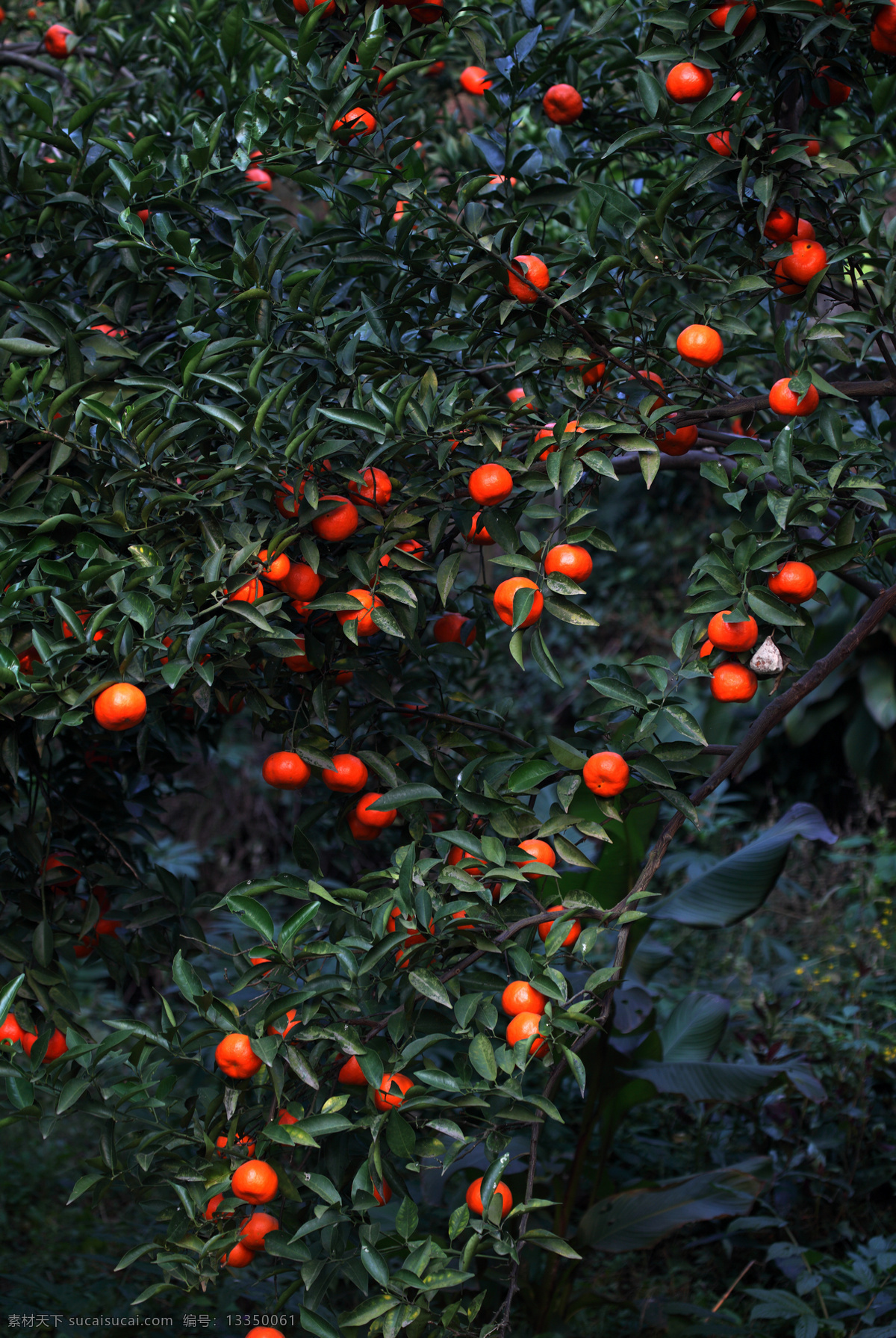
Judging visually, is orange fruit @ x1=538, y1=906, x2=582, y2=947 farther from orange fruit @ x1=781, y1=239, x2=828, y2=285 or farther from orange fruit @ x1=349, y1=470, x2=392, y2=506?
orange fruit @ x1=781, y1=239, x2=828, y2=285

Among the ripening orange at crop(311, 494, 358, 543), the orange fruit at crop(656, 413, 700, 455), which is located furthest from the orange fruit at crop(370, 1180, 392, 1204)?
the orange fruit at crop(656, 413, 700, 455)

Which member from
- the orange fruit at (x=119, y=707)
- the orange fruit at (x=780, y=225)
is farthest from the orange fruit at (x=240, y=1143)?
the orange fruit at (x=780, y=225)

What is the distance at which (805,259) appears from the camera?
1.58 meters

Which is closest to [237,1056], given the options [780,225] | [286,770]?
[286,770]

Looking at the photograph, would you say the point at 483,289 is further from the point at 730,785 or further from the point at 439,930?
the point at 730,785

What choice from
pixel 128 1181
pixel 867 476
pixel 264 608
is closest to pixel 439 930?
pixel 264 608

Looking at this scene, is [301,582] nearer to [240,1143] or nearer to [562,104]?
[240,1143]

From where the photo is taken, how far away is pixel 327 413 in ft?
4.72

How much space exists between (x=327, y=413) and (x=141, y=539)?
1.09 feet

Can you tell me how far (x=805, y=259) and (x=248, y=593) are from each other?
3.26ft

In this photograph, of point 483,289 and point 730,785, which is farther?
point 730,785

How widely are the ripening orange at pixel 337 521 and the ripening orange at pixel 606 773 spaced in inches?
20.1

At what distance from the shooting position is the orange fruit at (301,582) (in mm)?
1557

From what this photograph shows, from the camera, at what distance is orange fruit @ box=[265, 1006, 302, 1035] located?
1396 mm
